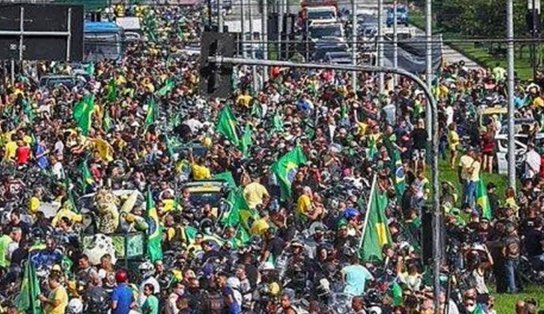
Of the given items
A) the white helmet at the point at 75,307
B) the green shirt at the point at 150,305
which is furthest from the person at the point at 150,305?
the white helmet at the point at 75,307

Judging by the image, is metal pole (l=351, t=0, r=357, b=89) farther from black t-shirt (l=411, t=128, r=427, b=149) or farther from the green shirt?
the green shirt

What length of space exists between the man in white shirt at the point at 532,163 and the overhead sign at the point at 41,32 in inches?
419

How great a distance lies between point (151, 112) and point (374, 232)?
77.4 feet

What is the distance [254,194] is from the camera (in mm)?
40438

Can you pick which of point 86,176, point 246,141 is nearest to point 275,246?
point 86,176

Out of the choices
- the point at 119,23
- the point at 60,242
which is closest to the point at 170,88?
the point at 119,23

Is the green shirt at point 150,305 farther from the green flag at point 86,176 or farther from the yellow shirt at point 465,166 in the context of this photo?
the green flag at point 86,176

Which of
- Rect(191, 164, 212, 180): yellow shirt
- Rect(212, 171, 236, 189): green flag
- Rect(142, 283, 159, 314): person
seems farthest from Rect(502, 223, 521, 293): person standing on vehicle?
Rect(191, 164, 212, 180): yellow shirt

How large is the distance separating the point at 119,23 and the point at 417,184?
167 feet

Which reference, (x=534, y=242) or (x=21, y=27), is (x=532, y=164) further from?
(x=21, y=27)

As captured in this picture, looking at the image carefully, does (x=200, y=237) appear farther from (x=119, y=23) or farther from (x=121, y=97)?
(x=119, y=23)

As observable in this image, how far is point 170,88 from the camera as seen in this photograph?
2650 inches

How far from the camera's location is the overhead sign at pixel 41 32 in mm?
37500

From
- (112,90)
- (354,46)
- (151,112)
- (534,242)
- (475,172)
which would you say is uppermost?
(354,46)
